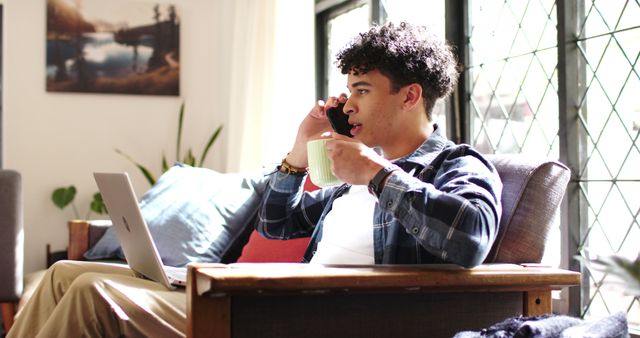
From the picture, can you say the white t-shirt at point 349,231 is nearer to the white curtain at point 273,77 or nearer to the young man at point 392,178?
the young man at point 392,178

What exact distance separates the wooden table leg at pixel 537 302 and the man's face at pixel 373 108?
19.8 inches

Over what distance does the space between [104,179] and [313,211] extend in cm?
53

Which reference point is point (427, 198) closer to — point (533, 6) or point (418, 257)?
point (418, 257)

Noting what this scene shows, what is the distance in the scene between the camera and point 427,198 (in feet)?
4.55

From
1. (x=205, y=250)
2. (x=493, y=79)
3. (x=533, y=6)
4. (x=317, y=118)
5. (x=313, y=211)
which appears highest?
(x=533, y=6)

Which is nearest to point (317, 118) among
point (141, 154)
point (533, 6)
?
point (533, 6)

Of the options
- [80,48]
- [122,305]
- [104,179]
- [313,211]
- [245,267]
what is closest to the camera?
[245,267]

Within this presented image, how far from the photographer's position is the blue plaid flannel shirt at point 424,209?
1.37 m

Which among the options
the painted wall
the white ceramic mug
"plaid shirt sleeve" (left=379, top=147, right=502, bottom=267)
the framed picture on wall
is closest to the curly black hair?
the white ceramic mug

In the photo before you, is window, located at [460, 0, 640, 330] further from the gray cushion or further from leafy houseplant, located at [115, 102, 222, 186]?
leafy houseplant, located at [115, 102, 222, 186]

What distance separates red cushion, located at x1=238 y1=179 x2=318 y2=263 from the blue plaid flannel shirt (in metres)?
0.42

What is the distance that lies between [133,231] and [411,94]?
698 millimetres

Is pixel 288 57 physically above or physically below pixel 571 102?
above

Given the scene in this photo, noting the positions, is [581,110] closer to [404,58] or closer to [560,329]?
[404,58]
